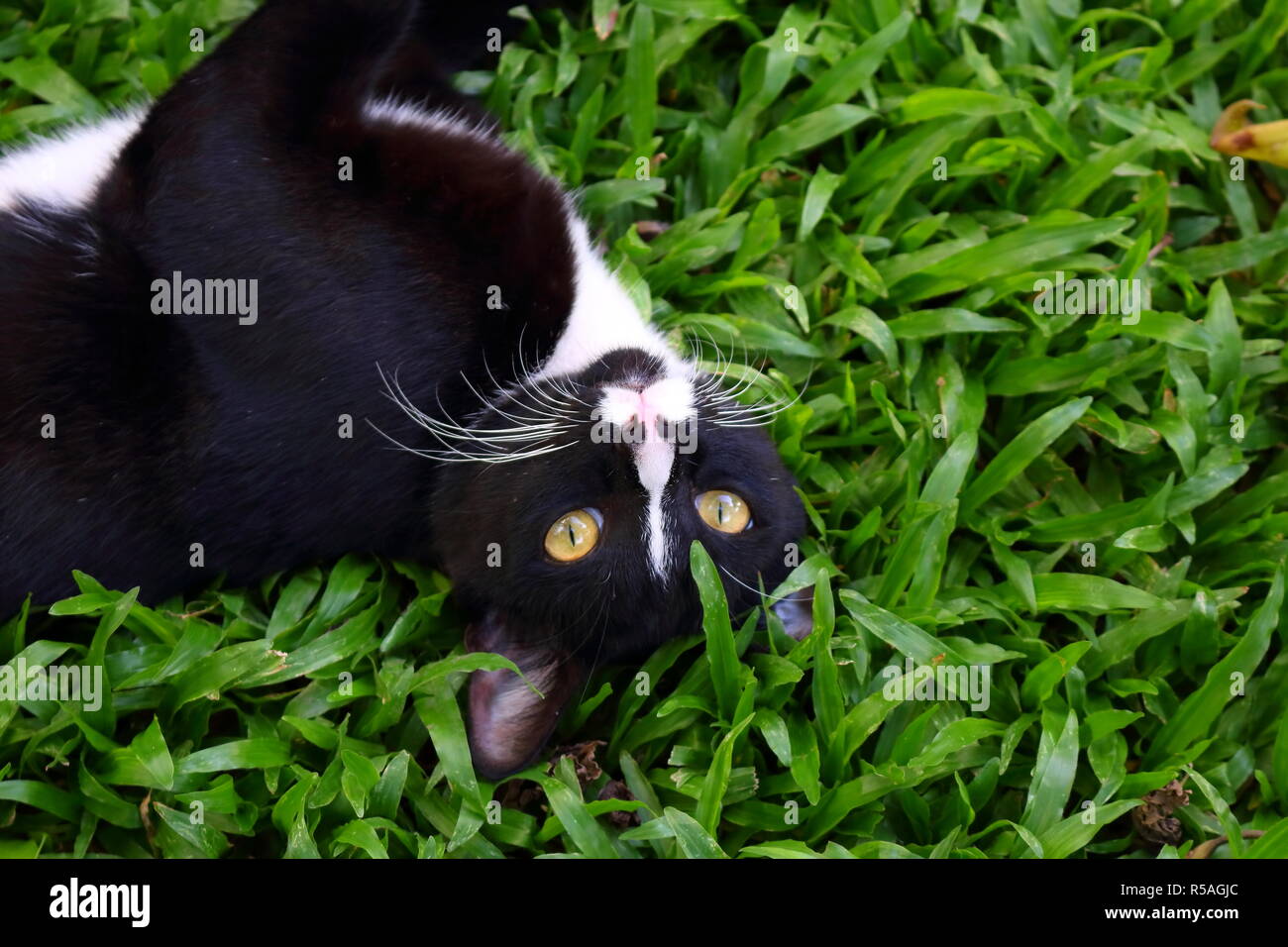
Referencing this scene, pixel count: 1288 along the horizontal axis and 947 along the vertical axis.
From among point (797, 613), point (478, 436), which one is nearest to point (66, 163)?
point (478, 436)

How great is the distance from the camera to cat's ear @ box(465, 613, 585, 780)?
7.70ft

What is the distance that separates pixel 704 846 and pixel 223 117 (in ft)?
5.74

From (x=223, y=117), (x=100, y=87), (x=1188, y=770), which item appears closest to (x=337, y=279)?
(x=223, y=117)

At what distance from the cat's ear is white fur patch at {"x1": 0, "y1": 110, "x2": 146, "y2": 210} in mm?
1368

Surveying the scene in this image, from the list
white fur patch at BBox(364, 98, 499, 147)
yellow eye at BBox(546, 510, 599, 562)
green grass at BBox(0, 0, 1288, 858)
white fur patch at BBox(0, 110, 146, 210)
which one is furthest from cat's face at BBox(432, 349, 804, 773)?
white fur patch at BBox(0, 110, 146, 210)

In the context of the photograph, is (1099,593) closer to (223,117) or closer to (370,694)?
(370,694)

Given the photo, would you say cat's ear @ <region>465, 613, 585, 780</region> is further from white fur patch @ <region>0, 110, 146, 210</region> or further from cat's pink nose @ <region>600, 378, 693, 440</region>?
white fur patch @ <region>0, 110, 146, 210</region>

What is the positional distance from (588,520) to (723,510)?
29 centimetres

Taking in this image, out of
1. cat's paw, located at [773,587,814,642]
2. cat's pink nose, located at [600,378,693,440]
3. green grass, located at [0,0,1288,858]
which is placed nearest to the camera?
cat's pink nose, located at [600,378,693,440]

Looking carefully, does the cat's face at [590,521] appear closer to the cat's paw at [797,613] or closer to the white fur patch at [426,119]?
the cat's paw at [797,613]

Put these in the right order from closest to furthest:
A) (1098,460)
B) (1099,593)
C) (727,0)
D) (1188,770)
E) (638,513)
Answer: (638,513) < (1188,770) < (1099,593) < (1098,460) < (727,0)

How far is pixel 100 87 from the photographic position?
9.93 feet

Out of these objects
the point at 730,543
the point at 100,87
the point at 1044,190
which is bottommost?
the point at 730,543

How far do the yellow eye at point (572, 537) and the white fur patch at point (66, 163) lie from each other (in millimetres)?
1272
